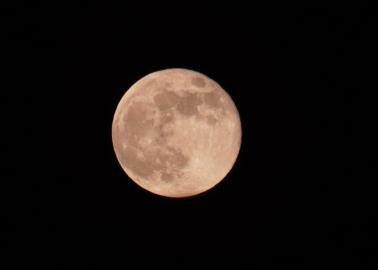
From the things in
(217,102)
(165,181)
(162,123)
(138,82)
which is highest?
(138,82)

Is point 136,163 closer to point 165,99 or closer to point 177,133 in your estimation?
point 177,133

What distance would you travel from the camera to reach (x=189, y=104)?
6102 mm

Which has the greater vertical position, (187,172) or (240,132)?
(240,132)

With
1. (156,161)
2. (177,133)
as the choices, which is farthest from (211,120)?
(156,161)

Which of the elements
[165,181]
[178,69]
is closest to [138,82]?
[178,69]

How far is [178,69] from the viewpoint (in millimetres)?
6676

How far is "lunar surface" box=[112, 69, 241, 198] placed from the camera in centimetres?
604

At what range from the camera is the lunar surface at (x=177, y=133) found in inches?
238

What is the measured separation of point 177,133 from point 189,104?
0.39m

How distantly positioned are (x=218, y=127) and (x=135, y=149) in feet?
3.48

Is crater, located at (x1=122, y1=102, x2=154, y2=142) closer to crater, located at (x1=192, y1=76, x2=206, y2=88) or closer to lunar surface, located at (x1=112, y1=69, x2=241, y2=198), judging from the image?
lunar surface, located at (x1=112, y1=69, x2=241, y2=198)

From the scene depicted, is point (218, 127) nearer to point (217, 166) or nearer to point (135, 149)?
point (217, 166)

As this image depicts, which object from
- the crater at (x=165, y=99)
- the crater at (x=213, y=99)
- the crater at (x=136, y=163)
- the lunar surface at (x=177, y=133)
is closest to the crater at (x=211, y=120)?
the lunar surface at (x=177, y=133)

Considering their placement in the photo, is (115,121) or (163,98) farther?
(115,121)
